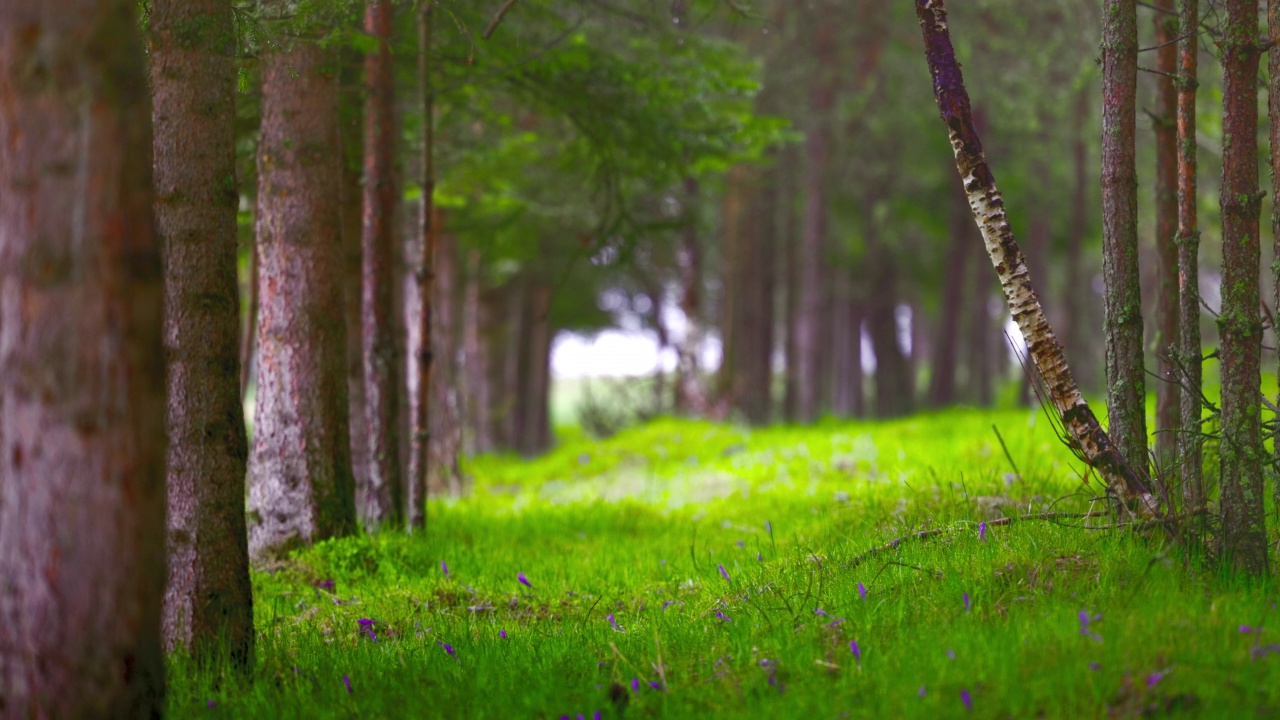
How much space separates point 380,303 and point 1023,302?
→ 523 cm

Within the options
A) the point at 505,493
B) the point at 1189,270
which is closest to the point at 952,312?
the point at 505,493

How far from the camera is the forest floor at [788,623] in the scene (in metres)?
3.27

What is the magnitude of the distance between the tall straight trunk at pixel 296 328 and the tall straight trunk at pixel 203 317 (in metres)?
2.35

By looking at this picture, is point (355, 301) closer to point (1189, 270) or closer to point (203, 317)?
point (203, 317)

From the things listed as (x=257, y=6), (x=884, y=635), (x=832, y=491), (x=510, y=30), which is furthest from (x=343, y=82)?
(x=884, y=635)

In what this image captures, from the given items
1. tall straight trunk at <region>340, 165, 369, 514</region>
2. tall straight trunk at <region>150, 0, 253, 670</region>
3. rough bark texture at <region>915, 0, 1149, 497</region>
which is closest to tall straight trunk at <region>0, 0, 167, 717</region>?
tall straight trunk at <region>150, 0, 253, 670</region>

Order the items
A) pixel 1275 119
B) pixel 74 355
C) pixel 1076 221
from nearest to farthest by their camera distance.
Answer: pixel 74 355 < pixel 1275 119 < pixel 1076 221

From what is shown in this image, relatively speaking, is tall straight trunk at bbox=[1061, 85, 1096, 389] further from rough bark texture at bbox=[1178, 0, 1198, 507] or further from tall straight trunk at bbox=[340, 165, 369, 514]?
tall straight trunk at bbox=[340, 165, 369, 514]

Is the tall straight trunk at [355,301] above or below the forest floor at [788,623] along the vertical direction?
above

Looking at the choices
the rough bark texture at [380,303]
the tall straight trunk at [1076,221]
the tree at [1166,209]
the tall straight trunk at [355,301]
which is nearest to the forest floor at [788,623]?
the rough bark texture at [380,303]

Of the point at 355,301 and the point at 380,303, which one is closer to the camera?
the point at 380,303

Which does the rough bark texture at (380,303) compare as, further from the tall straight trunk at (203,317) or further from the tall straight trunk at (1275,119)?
the tall straight trunk at (1275,119)

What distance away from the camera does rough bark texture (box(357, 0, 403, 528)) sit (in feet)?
25.2

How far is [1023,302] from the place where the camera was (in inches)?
182
